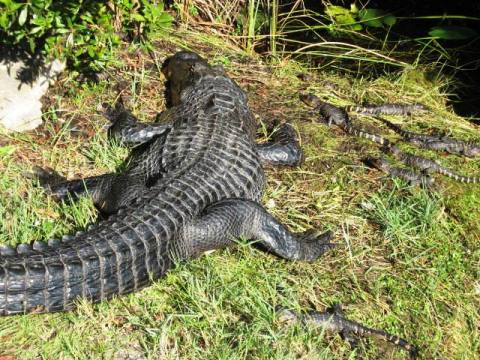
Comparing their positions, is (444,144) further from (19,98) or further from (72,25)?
(19,98)

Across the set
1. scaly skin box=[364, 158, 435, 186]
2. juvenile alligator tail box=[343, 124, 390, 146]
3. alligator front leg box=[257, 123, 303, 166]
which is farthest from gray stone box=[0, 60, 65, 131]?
scaly skin box=[364, 158, 435, 186]

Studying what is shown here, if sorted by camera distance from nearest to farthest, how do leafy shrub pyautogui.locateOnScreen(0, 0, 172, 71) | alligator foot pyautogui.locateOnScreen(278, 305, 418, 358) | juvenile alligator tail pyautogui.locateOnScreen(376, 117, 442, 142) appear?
1. alligator foot pyautogui.locateOnScreen(278, 305, 418, 358)
2. leafy shrub pyautogui.locateOnScreen(0, 0, 172, 71)
3. juvenile alligator tail pyautogui.locateOnScreen(376, 117, 442, 142)

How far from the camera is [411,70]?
702 centimetres

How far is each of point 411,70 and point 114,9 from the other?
3186mm

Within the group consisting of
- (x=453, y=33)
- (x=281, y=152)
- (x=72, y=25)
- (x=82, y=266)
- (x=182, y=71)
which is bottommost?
(x=281, y=152)

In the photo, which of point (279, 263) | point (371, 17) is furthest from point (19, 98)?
point (371, 17)

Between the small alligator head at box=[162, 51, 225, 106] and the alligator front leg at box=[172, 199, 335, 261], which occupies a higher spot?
the small alligator head at box=[162, 51, 225, 106]

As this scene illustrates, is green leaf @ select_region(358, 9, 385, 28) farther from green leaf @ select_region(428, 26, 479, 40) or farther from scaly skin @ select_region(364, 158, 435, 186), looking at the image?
scaly skin @ select_region(364, 158, 435, 186)

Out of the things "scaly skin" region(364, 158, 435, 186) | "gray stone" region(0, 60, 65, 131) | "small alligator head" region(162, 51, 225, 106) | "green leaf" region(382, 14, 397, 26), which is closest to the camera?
"gray stone" region(0, 60, 65, 131)

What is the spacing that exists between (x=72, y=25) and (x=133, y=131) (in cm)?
100

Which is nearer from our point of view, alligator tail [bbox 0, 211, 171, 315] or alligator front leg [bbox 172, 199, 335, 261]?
alligator tail [bbox 0, 211, 171, 315]

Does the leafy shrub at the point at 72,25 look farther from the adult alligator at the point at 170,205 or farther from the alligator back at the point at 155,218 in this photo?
the alligator back at the point at 155,218

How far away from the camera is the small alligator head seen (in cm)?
591

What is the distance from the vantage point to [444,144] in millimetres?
5973
